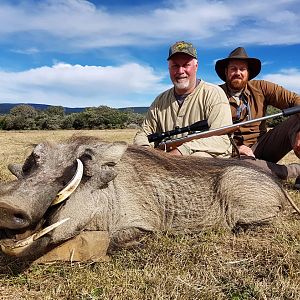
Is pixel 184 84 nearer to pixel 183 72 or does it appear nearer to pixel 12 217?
pixel 183 72

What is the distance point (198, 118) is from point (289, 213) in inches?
59.6

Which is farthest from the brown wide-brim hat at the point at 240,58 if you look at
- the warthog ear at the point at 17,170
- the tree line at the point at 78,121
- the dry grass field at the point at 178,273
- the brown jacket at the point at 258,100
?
the tree line at the point at 78,121

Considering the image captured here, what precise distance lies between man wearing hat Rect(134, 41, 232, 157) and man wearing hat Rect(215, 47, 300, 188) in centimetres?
76

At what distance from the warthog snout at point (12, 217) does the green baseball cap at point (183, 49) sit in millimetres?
3180

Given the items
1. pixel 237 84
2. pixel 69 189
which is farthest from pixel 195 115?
pixel 69 189

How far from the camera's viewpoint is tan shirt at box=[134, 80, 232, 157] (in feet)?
15.2

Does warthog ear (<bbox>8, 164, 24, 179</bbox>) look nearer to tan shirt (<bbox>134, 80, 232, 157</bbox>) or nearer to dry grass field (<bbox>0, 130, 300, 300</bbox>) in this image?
dry grass field (<bbox>0, 130, 300, 300</bbox>)

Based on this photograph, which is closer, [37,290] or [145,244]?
[37,290]

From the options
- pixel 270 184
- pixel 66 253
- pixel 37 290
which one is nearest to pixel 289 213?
pixel 270 184

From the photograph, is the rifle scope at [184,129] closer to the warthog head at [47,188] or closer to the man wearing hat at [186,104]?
the man wearing hat at [186,104]

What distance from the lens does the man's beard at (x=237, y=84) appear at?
5.79m

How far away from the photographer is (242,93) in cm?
593

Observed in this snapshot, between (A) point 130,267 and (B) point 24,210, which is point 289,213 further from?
(B) point 24,210

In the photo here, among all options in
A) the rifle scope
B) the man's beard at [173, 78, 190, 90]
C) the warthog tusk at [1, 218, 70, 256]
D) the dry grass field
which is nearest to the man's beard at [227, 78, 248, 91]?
the man's beard at [173, 78, 190, 90]
